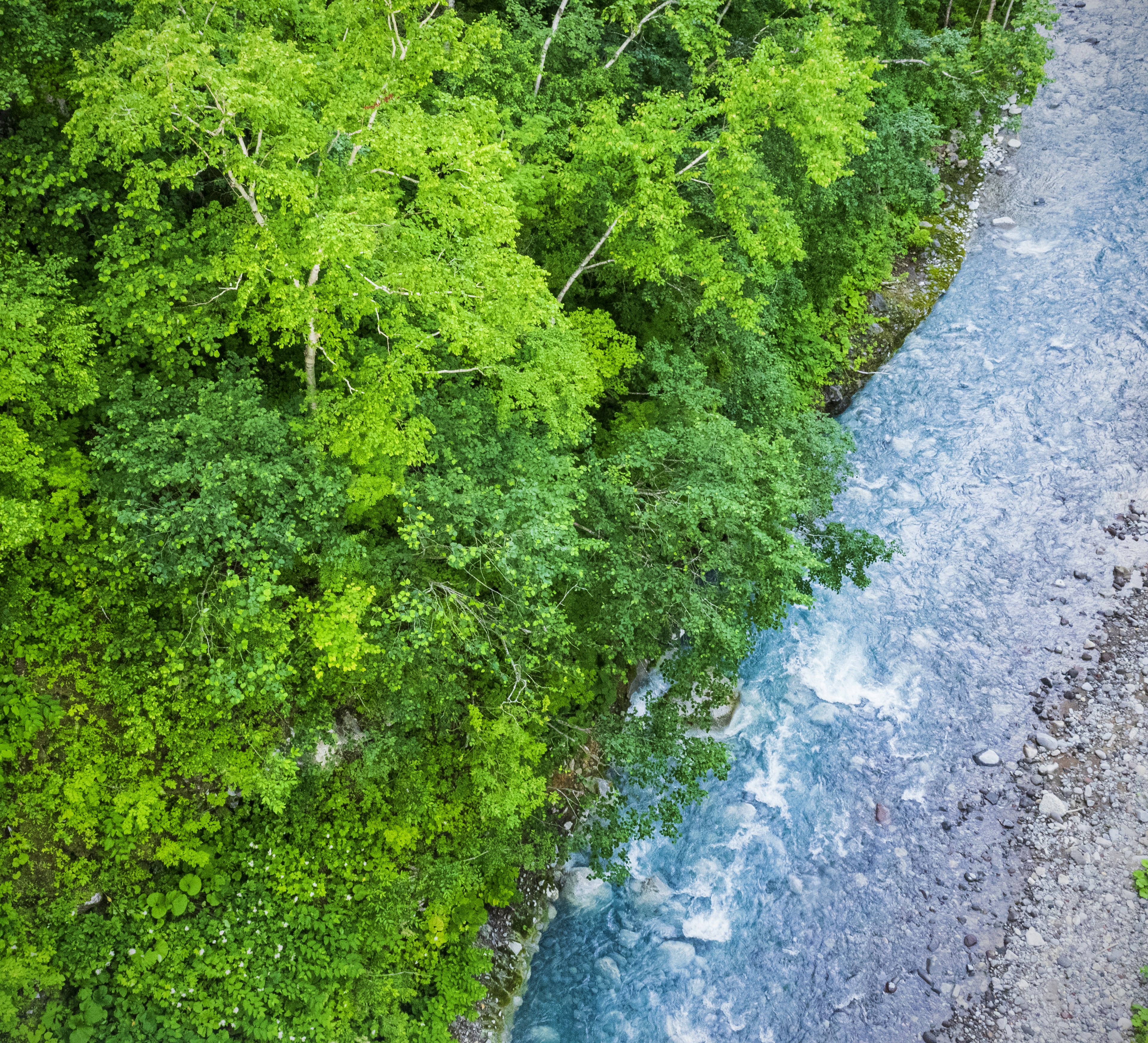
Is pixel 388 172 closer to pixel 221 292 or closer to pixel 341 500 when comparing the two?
pixel 221 292

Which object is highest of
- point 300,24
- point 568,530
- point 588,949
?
point 300,24

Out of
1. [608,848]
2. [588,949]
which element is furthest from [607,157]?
[588,949]

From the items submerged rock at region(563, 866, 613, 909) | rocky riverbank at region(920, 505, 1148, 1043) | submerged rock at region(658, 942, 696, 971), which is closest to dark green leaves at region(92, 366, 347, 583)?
submerged rock at region(563, 866, 613, 909)

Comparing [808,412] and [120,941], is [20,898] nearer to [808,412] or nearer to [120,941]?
[120,941]

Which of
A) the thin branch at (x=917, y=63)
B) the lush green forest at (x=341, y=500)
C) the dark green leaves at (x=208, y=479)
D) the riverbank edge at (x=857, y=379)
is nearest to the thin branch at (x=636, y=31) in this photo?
the lush green forest at (x=341, y=500)

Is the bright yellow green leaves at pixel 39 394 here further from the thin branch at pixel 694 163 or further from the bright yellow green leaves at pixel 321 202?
the thin branch at pixel 694 163

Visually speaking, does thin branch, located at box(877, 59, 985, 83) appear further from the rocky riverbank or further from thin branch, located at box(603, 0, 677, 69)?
the rocky riverbank
